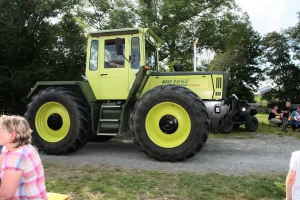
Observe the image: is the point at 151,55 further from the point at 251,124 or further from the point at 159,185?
the point at 251,124

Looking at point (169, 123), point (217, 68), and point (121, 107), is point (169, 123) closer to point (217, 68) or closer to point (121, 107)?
point (121, 107)

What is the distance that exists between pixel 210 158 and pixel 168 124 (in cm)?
125

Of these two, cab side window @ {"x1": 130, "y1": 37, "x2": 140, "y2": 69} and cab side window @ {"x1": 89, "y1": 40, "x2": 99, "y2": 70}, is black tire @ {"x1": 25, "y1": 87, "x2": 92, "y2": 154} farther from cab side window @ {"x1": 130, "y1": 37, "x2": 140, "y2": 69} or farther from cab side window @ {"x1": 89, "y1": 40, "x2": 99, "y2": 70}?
cab side window @ {"x1": 130, "y1": 37, "x2": 140, "y2": 69}

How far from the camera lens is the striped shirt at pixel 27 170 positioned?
85.9 inches

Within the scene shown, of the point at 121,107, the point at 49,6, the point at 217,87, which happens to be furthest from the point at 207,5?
the point at 121,107

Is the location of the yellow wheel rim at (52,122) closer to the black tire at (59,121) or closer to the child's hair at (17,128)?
the black tire at (59,121)

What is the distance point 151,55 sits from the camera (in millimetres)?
7078

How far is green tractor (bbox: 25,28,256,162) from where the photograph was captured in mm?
5758

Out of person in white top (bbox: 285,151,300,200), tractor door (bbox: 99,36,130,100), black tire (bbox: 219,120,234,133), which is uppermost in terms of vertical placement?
tractor door (bbox: 99,36,130,100)

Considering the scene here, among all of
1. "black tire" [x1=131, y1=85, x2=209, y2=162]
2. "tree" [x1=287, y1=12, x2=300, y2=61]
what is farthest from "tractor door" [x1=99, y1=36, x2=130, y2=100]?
"tree" [x1=287, y1=12, x2=300, y2=61]

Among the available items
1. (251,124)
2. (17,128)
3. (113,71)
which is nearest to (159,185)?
(17,128)

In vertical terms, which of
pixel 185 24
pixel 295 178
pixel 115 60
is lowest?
pixel 295 178

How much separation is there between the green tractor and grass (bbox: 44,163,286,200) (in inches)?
46.1

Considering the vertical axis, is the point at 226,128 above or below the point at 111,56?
below
